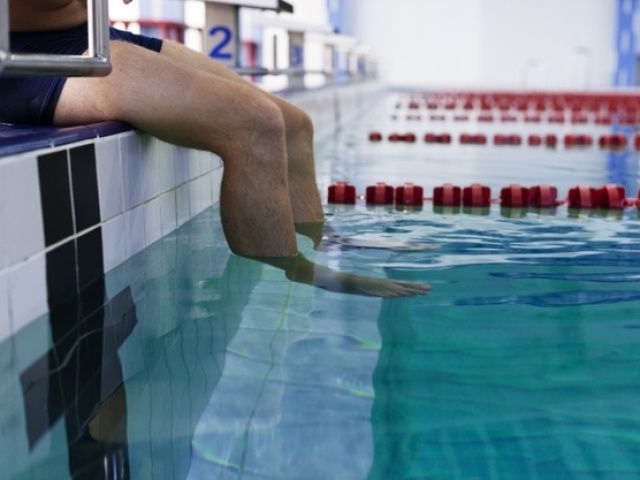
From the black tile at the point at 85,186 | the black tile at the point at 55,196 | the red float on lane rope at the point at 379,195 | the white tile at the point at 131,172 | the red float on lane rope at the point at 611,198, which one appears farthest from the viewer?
the red float on lane rope at the point at 379,195

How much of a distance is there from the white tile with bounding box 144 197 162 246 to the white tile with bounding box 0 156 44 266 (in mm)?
720

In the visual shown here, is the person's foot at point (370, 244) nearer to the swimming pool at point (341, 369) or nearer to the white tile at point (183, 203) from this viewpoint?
the swimming pool at point (341, 369)

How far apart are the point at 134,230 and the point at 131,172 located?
0.14 metres

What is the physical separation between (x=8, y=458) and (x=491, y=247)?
65.4 inches

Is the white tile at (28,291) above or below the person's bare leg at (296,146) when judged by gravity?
below

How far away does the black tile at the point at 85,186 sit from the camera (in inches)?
73.1

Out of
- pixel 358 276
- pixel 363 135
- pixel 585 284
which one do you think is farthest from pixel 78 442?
pixel 363 135

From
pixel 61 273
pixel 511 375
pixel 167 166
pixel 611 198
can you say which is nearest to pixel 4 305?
pixel 61 273

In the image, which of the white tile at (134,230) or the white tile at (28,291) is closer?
the white tile at (28,291)

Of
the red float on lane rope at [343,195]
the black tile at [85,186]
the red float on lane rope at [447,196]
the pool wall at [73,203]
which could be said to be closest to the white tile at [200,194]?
the pool wall at [73,203]

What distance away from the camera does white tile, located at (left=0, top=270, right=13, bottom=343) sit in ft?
5.01

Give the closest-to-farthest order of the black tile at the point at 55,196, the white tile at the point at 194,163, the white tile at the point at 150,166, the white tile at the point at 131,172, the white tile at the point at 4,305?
the white tile at the point at 4,305
the black tile at the point at 55,196
the white tile at the point at 131,172
the white tile at the point at 150,166
the white tile at the point at 194,163

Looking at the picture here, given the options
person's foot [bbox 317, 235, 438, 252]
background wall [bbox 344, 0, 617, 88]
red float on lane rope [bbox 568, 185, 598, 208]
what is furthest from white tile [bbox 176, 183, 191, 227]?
background wall [bbox 344, 0, 617, 88]

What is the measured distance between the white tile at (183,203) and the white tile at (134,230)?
431 millimetres
